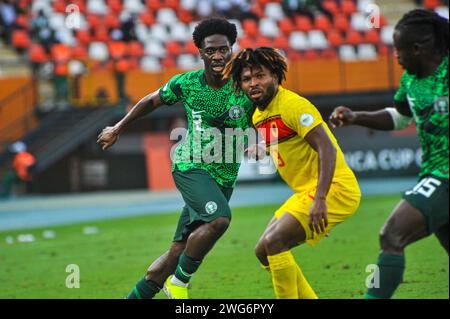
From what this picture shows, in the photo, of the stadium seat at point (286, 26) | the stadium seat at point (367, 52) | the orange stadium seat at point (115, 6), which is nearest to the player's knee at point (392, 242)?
the stadium seat at point (367, 52)

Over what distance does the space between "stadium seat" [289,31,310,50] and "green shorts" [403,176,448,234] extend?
21.5 metres

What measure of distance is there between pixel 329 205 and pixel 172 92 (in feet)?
5.61

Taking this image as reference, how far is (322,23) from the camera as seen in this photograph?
2775 cm

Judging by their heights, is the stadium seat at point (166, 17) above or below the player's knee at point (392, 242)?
above

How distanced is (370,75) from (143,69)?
6.82 meters

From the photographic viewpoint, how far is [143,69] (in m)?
25.4

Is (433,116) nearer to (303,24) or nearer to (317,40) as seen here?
(317,40)

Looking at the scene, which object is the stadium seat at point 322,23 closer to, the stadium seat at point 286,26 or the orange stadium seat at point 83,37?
the stadium seat at point 286,26

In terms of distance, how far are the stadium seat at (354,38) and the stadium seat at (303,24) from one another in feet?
4.69

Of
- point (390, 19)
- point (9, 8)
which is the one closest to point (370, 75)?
point (390, 19)

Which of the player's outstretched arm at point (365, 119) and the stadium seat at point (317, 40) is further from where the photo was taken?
the stadium seat at point (317, 40)

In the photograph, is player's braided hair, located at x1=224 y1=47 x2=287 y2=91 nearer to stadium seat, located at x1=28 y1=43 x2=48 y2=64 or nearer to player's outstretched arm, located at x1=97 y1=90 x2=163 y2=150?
player's outstretched arm, located at x1=97 y1=90 x2=163 y2=150

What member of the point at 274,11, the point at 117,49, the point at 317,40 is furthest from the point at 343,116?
the point at 274,11

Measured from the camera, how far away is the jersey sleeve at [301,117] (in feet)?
19.5
